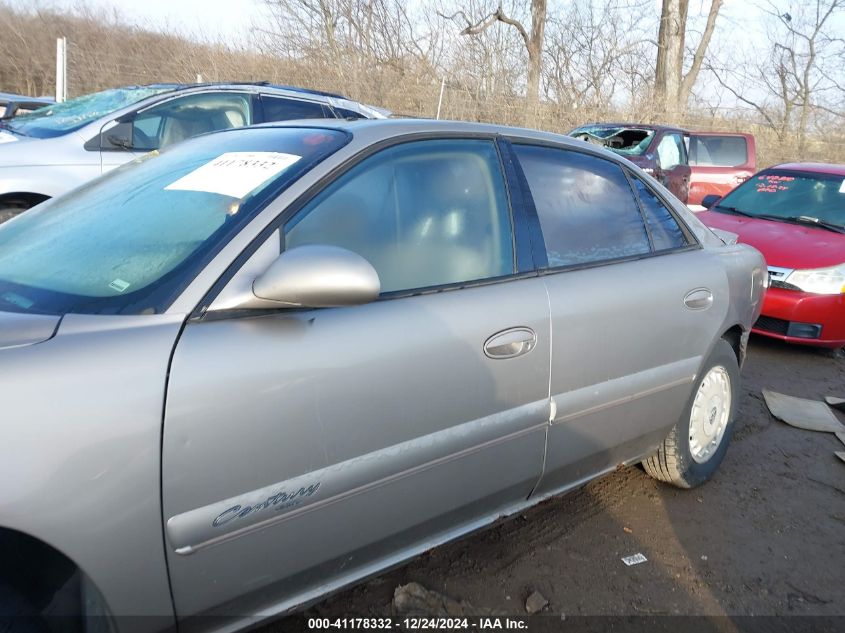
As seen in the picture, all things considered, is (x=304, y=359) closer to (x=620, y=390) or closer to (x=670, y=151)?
(x=620, y=390)

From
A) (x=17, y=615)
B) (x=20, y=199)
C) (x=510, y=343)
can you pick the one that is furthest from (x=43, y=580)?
(x=20, y=199)

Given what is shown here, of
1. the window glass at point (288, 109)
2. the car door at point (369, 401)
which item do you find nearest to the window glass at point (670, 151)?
the window glass at point (288, 109)

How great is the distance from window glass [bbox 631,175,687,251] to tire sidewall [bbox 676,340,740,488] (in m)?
0.54

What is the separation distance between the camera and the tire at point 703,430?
3.08m

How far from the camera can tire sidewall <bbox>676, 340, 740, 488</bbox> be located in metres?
3.07

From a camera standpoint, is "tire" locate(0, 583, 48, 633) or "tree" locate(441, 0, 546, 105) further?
"tree" locate(441, 0, 546, 105)

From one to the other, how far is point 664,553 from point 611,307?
1.05 m

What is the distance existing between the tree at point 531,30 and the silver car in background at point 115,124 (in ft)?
40.6

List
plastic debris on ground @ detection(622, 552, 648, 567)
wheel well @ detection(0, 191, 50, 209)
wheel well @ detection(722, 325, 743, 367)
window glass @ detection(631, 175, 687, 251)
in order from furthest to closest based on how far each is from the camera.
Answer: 1. wheel well @ detection(0, 191, 50, 209)
2. wheel well @ detection(722, 325, 743, 367)
3. window glass @ detection(631, 175, 687, 251)
4. plastic debris on ground @ detection(622, 552, 648, 567)

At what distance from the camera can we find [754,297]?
3.46m

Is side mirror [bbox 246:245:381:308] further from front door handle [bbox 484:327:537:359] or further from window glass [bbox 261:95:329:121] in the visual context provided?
window glass [bbox 261:95:329:121]

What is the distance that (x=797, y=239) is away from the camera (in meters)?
5.62

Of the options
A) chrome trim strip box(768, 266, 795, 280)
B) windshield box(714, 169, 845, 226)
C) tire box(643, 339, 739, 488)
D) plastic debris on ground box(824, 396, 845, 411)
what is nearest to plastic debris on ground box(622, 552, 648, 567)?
tire box(643, 339, 739, 488)

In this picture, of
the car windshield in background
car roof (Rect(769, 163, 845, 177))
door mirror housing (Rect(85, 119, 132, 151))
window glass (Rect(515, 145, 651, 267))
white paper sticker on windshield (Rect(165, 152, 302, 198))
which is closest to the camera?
white paper sticker on windshield (Rect(165, 152, 302, 198))
